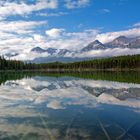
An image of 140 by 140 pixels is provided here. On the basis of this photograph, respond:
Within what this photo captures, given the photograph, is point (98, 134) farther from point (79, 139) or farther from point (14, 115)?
point (14, 115)

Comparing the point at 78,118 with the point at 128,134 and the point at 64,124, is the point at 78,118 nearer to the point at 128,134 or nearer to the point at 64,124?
the point at 64,124

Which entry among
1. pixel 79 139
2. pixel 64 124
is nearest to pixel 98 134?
pixel 79 139

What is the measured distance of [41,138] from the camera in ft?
51.2

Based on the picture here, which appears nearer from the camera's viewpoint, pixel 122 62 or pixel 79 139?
pixel 79 139

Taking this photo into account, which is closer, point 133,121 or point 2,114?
point 133,121

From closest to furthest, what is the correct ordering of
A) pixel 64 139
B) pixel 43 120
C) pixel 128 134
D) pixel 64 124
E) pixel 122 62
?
pixel 64 139 → pixel 128 134 → pixel 64 124 → pixel 43 120 → pixel 122 62

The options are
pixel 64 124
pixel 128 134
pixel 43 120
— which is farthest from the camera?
pixel 43 120

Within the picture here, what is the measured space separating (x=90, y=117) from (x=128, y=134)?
5.32 m

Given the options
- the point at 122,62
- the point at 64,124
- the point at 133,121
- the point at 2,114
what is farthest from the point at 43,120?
the point at 122,62

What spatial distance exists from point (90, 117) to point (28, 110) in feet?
18.6

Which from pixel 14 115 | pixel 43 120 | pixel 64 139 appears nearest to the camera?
pixel 64 139

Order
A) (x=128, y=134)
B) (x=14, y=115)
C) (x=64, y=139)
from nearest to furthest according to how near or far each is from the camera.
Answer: (x=64, y=139) < (x=128, y=134) < (x=14, y=115)

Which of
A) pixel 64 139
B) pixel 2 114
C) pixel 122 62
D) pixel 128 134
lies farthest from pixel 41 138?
pixel 122 62

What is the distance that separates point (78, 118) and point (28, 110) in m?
5.26
